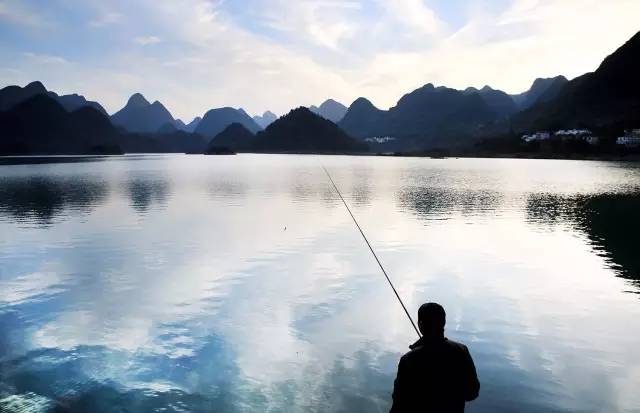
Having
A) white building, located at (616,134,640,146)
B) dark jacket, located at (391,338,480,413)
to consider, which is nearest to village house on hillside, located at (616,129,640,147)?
white building, located at (616,134,640,146)

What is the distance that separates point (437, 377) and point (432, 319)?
675 millimetres

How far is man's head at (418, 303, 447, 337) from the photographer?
5.28 meters

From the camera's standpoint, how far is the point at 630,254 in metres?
26.7

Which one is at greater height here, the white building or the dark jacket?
the white building

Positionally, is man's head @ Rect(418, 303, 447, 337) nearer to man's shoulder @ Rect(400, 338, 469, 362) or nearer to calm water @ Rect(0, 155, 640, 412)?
man's shoulder @ Rect(400, 338, 469, 362)

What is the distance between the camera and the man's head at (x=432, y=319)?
17.3 feet

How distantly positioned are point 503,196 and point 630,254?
33.4 metres

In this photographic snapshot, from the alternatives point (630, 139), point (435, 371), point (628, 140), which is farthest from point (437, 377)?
point (630, 139)

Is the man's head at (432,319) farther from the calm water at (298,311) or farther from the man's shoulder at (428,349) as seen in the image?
the calm water at (298,311)

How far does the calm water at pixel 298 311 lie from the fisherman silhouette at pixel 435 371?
5.06m

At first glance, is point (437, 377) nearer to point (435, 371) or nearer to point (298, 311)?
point (435, 371)

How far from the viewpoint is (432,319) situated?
208 inches

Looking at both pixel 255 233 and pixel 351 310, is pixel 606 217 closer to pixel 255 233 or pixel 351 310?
pixel 255 233

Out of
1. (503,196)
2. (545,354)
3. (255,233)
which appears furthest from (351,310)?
(503,196)
